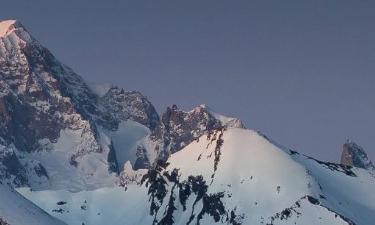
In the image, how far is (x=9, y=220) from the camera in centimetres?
19625
